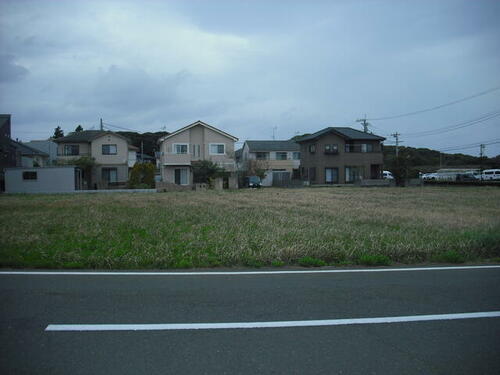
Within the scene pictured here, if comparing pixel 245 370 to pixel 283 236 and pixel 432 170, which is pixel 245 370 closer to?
pixel 283 236

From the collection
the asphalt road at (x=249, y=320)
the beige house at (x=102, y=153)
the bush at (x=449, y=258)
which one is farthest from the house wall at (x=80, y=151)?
the bush at (x=449, y=258)

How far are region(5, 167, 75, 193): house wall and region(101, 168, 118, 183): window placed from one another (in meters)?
8.47

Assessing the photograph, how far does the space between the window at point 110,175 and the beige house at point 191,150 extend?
17.1 feet

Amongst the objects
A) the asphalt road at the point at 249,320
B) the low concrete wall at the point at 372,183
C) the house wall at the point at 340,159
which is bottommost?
the asphalt road at the point at 249,320

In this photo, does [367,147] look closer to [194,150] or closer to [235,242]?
[194,150]

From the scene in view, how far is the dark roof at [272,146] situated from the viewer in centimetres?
4784

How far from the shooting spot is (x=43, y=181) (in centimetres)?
2998

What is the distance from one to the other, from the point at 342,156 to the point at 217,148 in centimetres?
1494

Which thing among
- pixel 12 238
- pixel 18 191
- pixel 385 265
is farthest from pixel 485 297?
pixel 18 191

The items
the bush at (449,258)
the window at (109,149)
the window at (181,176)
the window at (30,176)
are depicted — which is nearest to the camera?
the bush at (449,258)

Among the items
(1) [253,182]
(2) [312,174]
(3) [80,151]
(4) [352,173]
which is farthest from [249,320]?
(4) [352,173]

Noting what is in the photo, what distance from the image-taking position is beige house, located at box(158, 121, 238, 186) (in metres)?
37.9

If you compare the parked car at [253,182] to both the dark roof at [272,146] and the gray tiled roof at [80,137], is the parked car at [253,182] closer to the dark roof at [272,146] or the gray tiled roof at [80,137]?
the dark roof at [272,146]

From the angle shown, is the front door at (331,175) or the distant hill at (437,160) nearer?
the front door at (331,175)
